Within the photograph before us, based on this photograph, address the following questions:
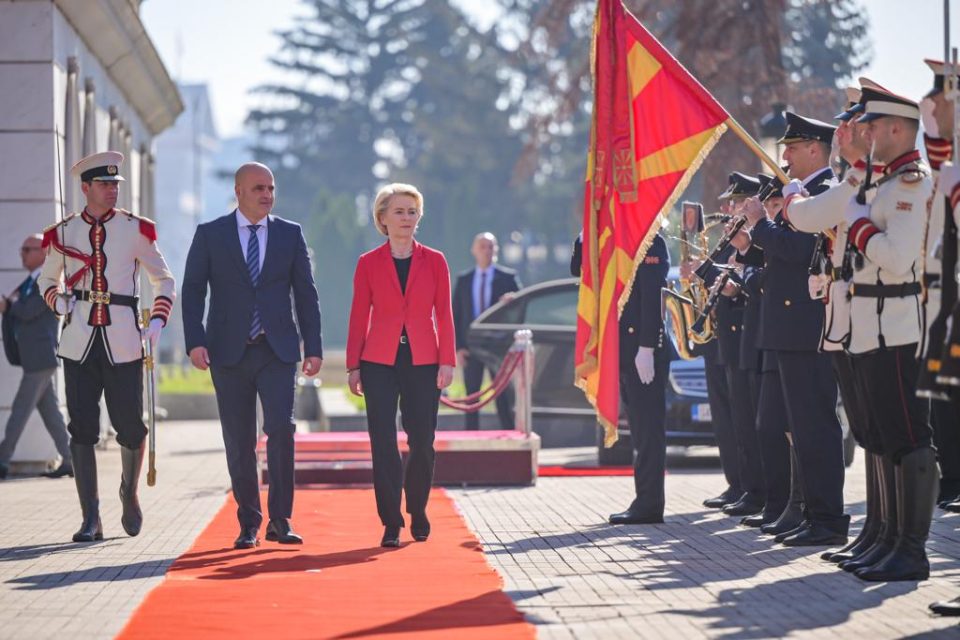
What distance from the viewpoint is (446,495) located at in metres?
13.1

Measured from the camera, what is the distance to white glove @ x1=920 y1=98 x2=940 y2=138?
7473mm

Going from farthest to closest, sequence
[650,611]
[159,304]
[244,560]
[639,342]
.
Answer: [639,342] < [159,304] < [244,560] < [650,611]

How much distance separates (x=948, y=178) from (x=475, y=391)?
11317 millimetres

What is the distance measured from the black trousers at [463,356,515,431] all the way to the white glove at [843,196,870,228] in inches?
367

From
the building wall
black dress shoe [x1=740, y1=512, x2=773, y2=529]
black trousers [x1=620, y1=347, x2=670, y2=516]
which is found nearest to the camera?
black dress shoe [x1=740, y1=512, x2=773, y2=529]

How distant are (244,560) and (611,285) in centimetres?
280

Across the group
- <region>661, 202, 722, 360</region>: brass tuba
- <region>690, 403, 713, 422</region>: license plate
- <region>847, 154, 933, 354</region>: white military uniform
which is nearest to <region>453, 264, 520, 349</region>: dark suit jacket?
<region>690, 403, 713, 422</region>: license plate

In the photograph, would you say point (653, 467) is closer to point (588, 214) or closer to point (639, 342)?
point (639, 342)

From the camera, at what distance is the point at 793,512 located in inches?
403

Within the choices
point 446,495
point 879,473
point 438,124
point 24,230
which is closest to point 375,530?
point 446,495

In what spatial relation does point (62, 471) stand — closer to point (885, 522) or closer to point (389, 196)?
point (389, 196)

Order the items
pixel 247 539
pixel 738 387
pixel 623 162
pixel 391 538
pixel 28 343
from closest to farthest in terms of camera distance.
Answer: pixel 247 539 < pixel 391 538 < pixel 623 162 < pixel 738 387 < pixel 28 343

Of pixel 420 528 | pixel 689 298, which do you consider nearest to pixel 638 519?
pixel 420 528

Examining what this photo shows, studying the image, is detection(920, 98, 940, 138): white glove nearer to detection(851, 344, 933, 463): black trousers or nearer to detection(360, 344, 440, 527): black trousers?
detection(851, 344, 933, 463): black trousers
